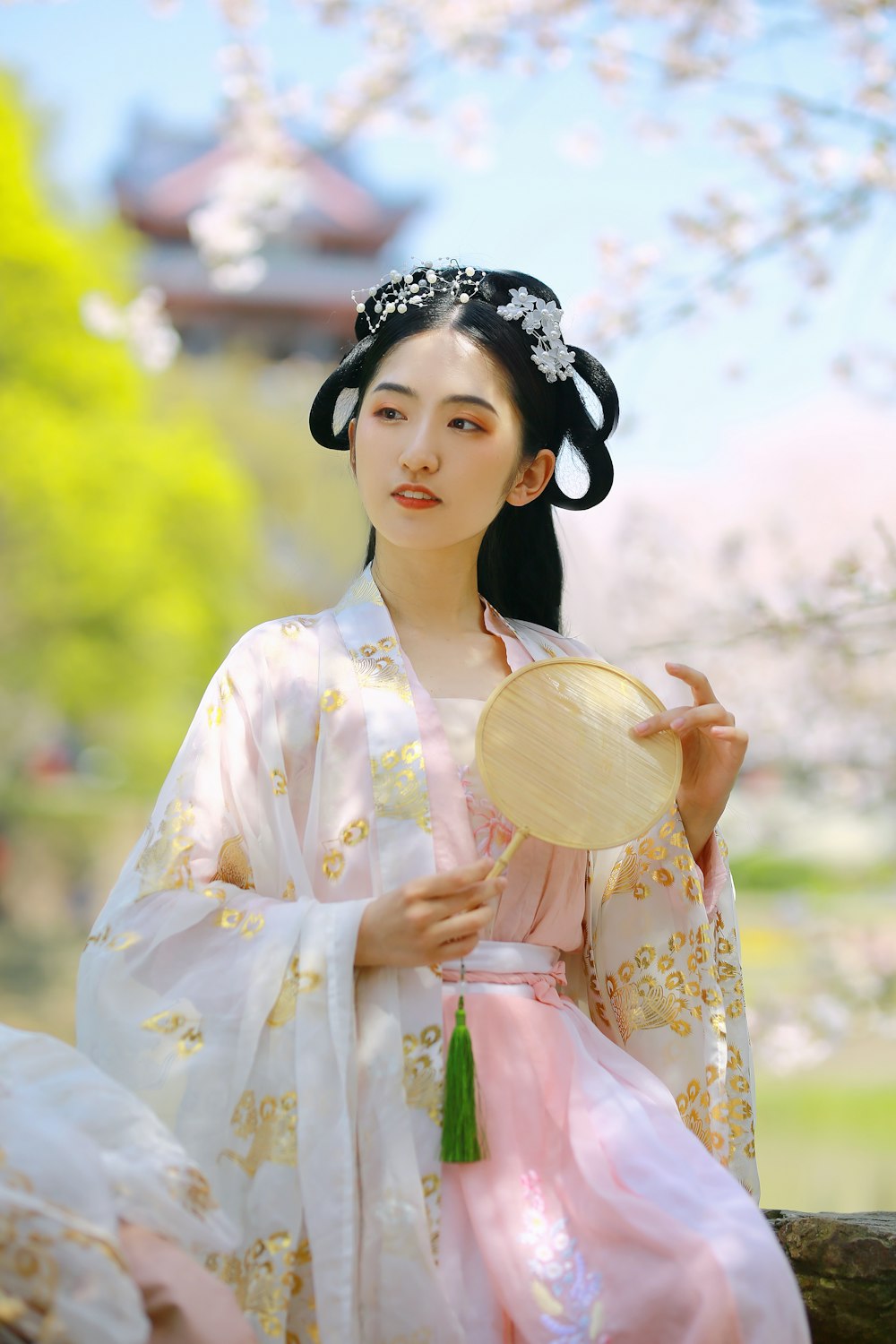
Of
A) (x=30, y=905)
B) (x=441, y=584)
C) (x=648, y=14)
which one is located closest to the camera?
(x=441, y=584)

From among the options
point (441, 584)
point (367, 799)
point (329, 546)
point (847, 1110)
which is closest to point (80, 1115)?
point (367, 799)

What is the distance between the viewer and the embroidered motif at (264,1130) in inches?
72.5

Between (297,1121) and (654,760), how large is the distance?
27.5 inches

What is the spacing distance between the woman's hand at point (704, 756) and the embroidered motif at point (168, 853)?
698mm

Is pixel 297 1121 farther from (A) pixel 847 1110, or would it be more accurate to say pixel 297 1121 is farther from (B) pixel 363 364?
(A) pixel 847 1110

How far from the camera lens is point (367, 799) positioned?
6.75 ft

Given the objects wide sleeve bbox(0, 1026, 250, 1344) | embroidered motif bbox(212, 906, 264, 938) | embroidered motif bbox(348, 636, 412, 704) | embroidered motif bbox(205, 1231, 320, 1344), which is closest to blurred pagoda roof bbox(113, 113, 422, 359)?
embroidered motif bbox(348, 636, 412, 704)

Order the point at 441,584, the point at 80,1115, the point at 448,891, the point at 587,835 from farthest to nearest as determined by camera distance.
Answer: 1. the point at 441,584
2. the point at 587,835
3. the point at 448,891
4. the point at 80,1115

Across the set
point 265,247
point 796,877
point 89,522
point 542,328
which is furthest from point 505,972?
point 265,247

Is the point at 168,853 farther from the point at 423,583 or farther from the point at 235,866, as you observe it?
the point at 423,583

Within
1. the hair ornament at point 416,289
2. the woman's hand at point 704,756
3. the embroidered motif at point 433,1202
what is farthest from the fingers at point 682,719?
the hair ornament at point 416,289

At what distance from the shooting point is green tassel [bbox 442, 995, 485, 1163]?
6.11ft

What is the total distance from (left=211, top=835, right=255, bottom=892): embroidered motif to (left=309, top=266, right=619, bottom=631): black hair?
0.67m

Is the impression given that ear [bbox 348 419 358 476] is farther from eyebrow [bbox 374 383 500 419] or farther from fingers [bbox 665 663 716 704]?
fingers [bbox 665 663 716 704]
